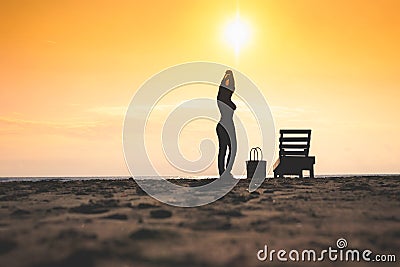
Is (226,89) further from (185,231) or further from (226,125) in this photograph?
(185,231)

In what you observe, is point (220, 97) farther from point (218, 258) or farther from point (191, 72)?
point (218, 258)

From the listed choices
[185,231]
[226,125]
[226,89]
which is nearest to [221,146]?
[226,125]

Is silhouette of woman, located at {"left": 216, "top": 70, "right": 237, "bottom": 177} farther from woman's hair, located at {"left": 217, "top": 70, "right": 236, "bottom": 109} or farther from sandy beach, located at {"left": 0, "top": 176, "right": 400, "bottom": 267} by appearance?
sandy beach, located at {"left": 0, "top": 176, "right": 400, "bottom": 267}

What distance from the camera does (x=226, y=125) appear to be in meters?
13.9

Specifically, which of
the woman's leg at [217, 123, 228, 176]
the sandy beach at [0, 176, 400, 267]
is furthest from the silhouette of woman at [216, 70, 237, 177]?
the sandy beach at [0, 176, 400, 267]

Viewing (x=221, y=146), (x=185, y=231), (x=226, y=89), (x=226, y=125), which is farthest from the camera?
(x=221, y=146)

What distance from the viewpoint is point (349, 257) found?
13.1 ft

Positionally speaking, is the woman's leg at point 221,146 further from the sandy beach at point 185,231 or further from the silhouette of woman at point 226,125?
the sandy beach at point 185,231

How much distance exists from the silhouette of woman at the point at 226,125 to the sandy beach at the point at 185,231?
636 centimetres

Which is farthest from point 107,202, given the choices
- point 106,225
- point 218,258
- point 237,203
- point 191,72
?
point 191,72

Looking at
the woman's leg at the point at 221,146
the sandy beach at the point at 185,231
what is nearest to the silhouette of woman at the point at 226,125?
the woman's leg at the point at 221,146

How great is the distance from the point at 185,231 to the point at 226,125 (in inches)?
356

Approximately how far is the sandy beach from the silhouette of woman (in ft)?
20.9

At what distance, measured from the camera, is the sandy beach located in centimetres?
398
